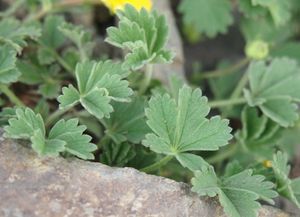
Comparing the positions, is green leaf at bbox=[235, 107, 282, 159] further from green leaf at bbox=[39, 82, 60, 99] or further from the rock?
green leaf at bbox=[39, 82, 60, 99]

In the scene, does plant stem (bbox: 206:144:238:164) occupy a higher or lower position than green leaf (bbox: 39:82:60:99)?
lower

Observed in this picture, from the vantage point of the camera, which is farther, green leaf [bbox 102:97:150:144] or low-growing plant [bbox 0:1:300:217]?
green leaf [bbox 102:97:150:144]

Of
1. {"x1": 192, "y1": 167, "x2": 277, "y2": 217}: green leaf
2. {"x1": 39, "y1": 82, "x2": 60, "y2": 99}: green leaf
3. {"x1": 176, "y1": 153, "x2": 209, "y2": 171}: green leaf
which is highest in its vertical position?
{"x1": 39, "y1": 82, "x2": 60, "y2": 99}: green leaf

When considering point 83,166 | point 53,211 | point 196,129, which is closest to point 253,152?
point 196,129

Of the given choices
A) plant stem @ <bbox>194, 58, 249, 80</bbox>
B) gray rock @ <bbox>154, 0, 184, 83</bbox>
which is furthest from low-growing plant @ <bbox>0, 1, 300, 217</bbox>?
plant stem @ <bbox>194, 58, 249, 80</bbox>

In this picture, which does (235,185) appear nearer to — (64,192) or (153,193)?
(153,193)

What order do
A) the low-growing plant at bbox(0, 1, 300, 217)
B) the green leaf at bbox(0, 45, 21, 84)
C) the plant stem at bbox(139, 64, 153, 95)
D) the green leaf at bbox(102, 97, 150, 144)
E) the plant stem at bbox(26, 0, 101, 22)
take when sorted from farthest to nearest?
1. the plant stem at bbox(26, 0, 101, 22)
2. the plant stem at bbox(139, 64, 153, 95)
3. the green leaf at bbox(102, 97, 150, 144)
4. the green leaf at bbox(0, 45, 21, 84)
5. the low-growing plant at bbox(0, 1, 300, 217)

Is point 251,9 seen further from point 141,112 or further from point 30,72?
point 30,72

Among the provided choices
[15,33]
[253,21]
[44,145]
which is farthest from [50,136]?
[253,21]
